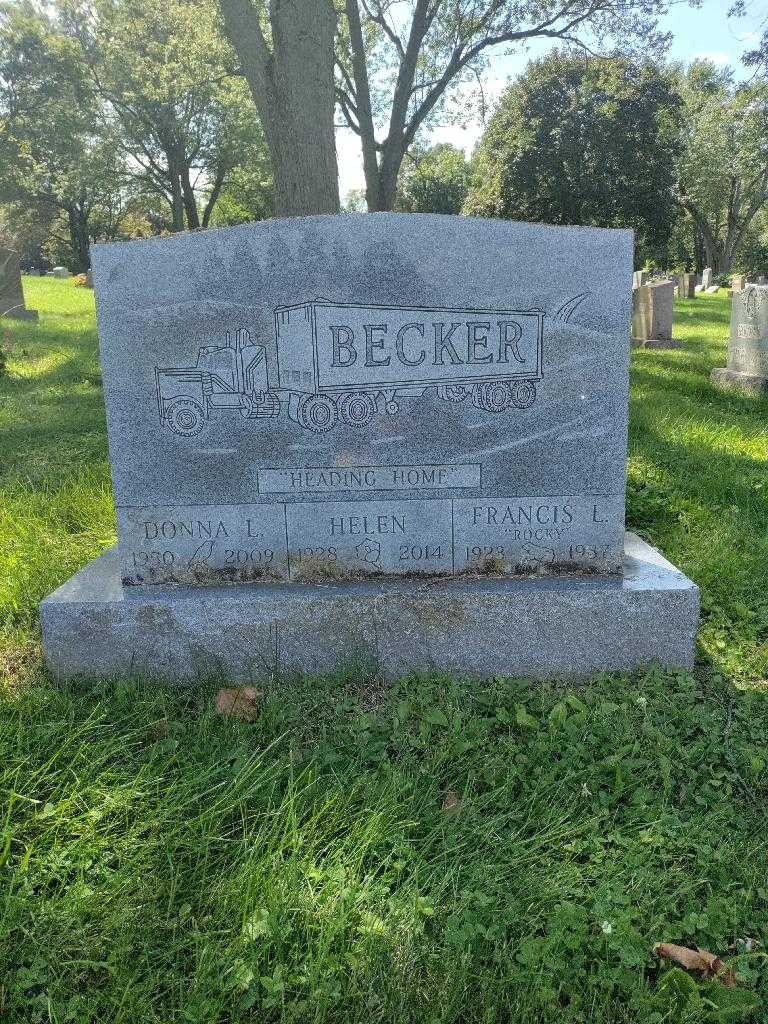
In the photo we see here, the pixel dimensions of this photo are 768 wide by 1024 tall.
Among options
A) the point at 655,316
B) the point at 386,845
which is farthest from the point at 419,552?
the point at 655,316

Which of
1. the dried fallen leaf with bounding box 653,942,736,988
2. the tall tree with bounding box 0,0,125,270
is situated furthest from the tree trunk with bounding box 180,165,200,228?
the dried fallen leaf with bounding box 653,942,736,988

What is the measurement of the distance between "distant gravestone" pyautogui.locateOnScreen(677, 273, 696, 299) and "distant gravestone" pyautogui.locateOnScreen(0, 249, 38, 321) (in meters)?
23.7

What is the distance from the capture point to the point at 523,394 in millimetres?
2979

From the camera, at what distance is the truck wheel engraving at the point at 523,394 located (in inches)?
117

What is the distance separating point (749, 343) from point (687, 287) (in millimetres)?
23302

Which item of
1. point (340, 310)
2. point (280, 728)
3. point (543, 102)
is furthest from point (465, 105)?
point (280, 728)

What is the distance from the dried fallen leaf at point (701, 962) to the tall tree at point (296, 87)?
6349 mm

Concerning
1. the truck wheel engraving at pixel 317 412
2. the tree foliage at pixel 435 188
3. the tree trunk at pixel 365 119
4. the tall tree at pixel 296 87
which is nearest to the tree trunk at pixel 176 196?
the tree foliage at pixel 435 188

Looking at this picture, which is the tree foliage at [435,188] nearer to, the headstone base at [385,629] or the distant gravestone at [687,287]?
the distant gravestone at [687,287]

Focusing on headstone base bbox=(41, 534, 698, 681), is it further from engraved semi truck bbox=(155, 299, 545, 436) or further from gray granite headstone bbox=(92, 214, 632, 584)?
engraved semi truck bbox=(155, 299, 545, 436)

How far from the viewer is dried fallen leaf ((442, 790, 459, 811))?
7.26 feet

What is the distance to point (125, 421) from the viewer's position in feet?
9.89

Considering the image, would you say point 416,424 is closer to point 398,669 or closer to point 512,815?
point 398,669

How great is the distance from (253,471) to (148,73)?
79.0ft
